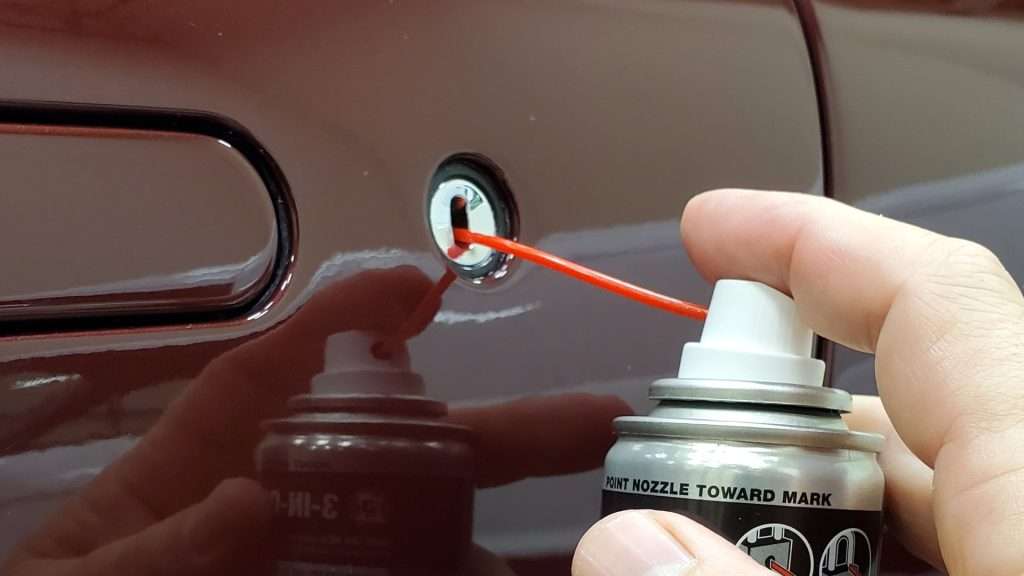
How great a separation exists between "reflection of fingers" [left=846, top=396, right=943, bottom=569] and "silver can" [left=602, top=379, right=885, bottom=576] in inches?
4.0

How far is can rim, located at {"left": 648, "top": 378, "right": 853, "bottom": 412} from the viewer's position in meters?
0.46

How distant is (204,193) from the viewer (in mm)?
463

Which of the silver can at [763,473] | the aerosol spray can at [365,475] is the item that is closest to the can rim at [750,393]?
the silver can at [763,473]

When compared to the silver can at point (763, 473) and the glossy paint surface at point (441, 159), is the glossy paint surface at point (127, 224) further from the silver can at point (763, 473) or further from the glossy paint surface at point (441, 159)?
the silver can at point (763, 473)

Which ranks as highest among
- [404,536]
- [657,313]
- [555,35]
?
[555,35]

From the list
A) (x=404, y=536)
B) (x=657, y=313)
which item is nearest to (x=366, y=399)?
(x=404, y=536)

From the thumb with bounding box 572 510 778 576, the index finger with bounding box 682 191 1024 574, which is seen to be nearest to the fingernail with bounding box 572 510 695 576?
the thumb with bounding box 572 510 778 576

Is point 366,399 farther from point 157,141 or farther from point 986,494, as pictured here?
point 986,494

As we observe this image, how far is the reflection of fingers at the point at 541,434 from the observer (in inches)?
20.3

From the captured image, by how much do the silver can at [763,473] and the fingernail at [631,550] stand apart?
0.9 inches

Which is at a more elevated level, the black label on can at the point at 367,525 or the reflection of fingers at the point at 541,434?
the reflection of fingers at the point at 541,434

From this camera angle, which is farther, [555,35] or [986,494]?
[555,35]

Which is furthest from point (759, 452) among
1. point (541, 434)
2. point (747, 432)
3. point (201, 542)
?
point (201, 542)

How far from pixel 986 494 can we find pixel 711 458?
100 mm
